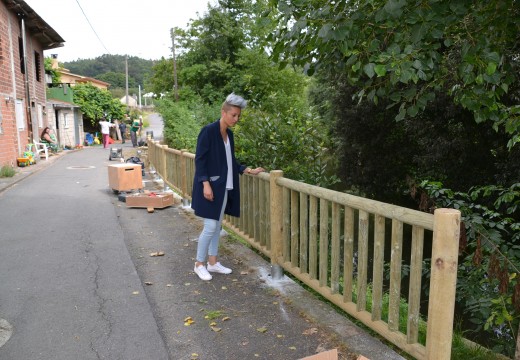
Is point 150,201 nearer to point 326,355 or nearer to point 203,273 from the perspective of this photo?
point 203,273

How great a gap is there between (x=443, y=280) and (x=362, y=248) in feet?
2.60

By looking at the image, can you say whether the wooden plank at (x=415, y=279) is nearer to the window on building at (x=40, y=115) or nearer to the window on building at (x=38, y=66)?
the window on building at (x=40, y=115)

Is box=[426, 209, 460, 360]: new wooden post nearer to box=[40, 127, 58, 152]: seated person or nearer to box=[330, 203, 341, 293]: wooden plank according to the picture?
box=[330, 203, 341, 293]: wooden plank

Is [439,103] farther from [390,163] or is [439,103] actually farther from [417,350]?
[417,350]

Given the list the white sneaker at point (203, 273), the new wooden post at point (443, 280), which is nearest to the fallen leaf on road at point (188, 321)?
the white sneaker at point (203, 273)

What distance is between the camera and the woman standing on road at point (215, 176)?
4.23 metres

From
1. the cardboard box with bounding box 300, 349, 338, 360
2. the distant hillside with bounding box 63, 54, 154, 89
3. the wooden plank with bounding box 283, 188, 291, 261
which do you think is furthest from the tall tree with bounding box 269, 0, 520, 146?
the distant hillside with bounding box 63, 54, 154, 89

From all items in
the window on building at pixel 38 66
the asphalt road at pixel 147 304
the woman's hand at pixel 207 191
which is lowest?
the asphalt road at pixel 147 304

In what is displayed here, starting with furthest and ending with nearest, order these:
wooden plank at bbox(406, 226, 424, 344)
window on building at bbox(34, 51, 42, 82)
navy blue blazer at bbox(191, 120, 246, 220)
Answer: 1. window on building at bbox(34, 51, 42, 82)
2. navy blue blazer at bbox(191, 120, 246, 220)
3. wooden plank at bbox(406, 226, 424, 344)

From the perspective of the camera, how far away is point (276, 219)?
4.37m

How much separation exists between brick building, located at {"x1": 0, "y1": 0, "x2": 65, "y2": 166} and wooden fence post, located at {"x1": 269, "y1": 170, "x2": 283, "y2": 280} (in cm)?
1392

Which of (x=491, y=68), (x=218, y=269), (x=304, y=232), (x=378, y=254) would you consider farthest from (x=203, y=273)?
(x=491, y=68)

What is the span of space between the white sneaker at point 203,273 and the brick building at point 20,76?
1327cm

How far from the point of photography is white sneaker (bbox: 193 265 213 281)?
4590 mm
